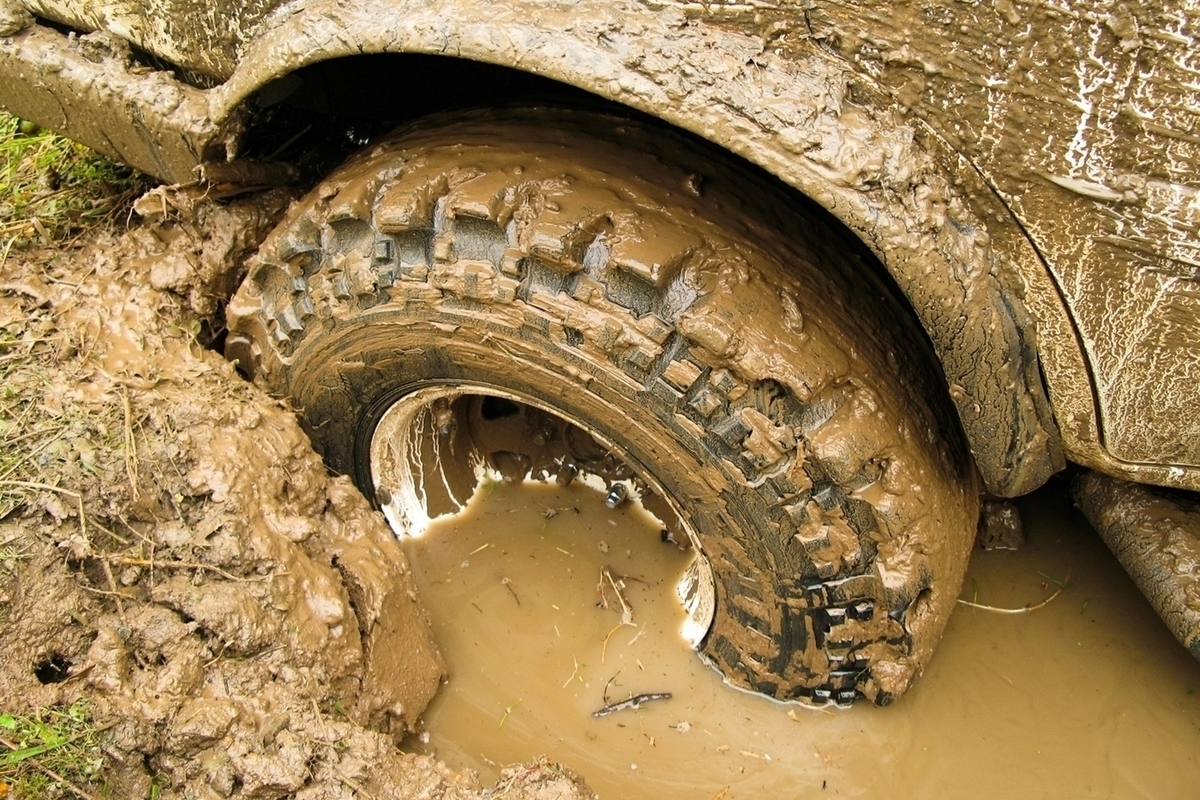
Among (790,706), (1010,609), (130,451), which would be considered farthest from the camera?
(1010,609)

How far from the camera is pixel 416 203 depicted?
1.80 meters

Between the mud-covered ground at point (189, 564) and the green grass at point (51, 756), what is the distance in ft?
0.04

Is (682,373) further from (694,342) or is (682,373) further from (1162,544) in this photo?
(1162,544)

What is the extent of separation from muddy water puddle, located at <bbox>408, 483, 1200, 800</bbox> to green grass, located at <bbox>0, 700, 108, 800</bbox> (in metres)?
0.74

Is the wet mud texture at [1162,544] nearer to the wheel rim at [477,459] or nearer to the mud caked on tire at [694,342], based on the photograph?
the mud caked on tire at [694,342]

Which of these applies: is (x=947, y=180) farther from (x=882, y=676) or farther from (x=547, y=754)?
(x=547, y=754)

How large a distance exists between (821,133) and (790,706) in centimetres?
144

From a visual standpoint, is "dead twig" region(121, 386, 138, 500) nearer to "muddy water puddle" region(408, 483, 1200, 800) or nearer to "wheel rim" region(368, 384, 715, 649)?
"wheel rim" region(368, 384, 715, 649)

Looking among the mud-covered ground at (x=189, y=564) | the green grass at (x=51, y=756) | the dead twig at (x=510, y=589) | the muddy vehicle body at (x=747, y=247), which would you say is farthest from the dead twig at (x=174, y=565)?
the dead twig at (x=510, y=589)

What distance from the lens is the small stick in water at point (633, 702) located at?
2.22m

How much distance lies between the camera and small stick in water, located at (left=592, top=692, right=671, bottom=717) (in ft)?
7.29

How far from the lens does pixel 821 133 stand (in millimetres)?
1319

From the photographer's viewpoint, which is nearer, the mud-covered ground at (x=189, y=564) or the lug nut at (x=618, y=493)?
the mud-covered ground at (x=189, y=564)

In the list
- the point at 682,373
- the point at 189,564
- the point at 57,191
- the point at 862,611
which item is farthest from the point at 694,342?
the point at 57,191
